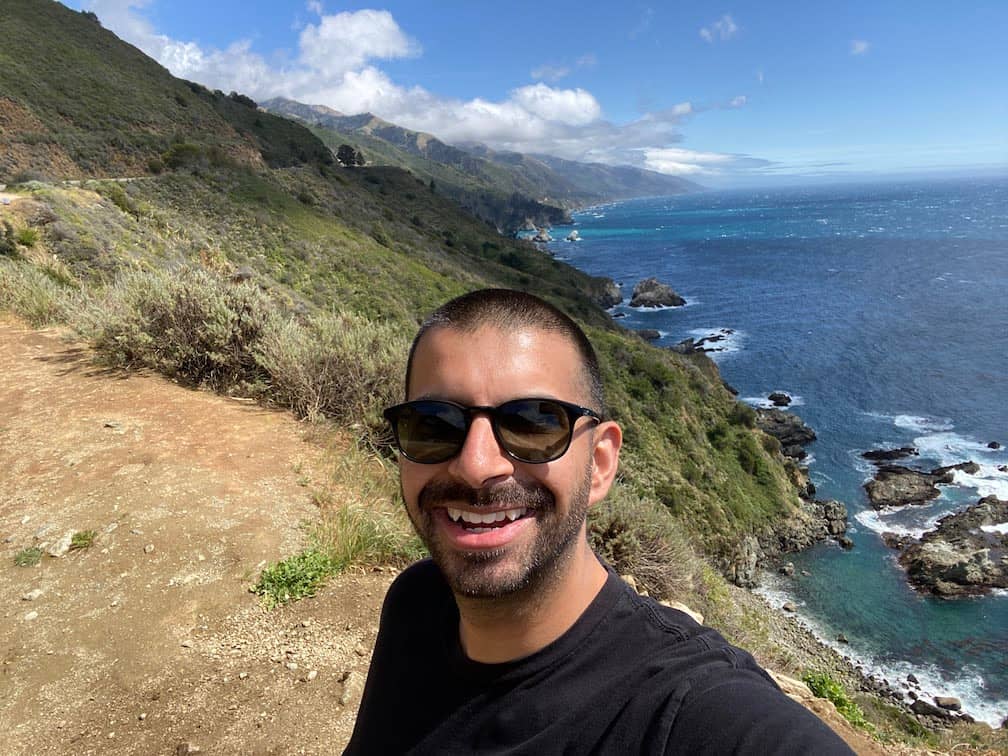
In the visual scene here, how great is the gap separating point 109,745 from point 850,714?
606 cm

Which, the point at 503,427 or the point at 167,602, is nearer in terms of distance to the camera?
the point at 503,427

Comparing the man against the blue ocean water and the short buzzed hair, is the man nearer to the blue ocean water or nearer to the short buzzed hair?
the short buzzed hair

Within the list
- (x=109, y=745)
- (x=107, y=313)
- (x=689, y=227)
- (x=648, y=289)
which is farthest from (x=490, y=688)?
(x=689, y=227)

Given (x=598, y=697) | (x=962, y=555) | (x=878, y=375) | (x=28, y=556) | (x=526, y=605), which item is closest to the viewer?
(x=598, y=697)

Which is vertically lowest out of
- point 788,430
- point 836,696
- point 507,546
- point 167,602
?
point 788,430

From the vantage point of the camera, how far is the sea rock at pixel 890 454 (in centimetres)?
3478

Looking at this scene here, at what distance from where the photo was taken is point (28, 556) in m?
4.09

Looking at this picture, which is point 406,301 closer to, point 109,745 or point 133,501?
point 133,501

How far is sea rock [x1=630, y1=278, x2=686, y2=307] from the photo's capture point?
258ft

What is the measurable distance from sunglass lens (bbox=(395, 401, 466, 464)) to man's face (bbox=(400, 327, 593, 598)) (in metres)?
0.03

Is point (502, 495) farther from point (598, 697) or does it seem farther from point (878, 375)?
point (878, 375)

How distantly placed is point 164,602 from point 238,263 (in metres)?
19.9

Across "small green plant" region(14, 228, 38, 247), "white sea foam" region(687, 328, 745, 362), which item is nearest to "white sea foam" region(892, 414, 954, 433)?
"white sea foam" region(687, 328, 745, 362)

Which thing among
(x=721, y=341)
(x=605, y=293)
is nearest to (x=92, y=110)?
(x=721, y=341)
